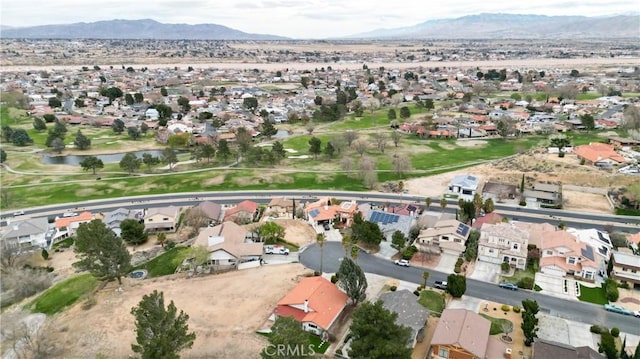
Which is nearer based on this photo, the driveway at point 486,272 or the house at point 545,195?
the driveway at point 486,272

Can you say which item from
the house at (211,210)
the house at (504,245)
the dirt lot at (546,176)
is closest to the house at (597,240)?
the house at (504,245)

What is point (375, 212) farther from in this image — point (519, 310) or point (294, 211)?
point (519, 310)

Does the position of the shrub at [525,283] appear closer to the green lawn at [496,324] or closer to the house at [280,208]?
the green lawn at [496,324]

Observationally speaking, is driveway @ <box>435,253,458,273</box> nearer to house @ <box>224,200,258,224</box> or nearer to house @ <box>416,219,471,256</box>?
house @ <box>416,219,471,256</box>

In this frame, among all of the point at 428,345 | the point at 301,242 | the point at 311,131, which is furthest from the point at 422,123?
the point at 428,345

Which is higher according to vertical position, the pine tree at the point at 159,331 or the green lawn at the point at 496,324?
the pine tree at the point at 159,331

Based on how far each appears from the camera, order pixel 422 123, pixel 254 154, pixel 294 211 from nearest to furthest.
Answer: pixel 294 211
pixel 254 154
pixel 422 123

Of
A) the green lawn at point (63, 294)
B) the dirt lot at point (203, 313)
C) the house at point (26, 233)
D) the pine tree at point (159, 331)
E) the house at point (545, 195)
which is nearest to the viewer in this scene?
the pine tree at point (159, 331)
